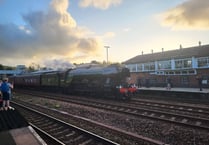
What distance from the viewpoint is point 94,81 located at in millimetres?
19641

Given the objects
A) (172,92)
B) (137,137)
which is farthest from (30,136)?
(172,92)

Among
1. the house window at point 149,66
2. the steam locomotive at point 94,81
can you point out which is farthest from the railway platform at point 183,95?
the house window at point 149,66

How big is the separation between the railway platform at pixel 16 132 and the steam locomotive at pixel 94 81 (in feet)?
33.7

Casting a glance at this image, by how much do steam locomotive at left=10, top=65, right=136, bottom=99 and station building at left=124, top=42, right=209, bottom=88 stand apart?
37.0 feet

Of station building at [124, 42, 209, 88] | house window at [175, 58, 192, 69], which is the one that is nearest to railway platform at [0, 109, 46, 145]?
station building at [124, 42, 209, 88]

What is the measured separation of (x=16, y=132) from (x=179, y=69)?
31.9m

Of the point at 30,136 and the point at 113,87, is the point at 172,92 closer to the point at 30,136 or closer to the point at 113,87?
the point at 113,87

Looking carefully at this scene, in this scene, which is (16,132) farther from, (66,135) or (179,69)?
(179,69)

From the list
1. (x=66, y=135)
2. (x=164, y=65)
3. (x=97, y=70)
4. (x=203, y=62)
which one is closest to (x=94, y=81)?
(x=97, y=70)

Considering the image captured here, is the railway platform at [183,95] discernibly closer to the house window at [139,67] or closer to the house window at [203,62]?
the house window at [203,62]

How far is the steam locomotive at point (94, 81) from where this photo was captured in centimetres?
1759

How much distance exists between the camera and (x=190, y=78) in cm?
3198

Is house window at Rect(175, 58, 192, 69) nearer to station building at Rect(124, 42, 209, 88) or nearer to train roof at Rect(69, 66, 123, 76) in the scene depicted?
station building at Rect(124, 42, 209, 88)

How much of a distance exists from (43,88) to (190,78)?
81.8 ft
